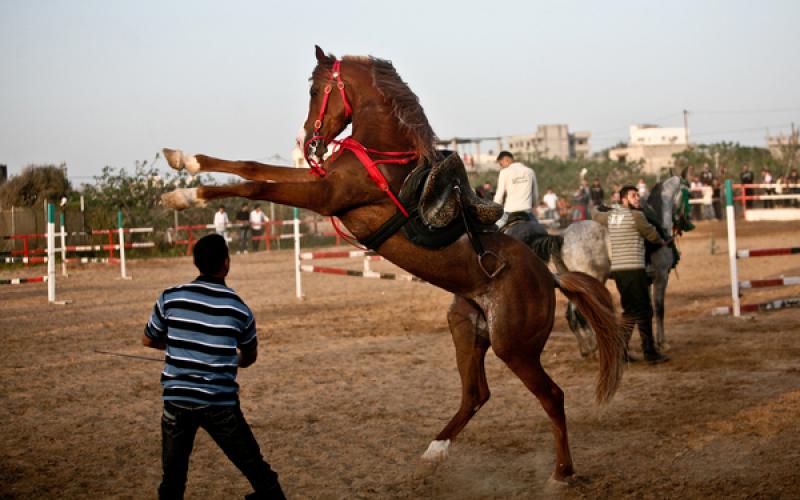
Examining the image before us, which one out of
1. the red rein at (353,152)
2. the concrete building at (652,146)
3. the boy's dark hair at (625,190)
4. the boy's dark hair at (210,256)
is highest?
the concrete building at (652,146)

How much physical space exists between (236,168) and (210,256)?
1.16 metres

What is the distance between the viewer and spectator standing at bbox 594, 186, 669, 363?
31.5ft

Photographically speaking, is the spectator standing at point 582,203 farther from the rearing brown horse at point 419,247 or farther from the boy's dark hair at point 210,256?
the boy's dark hair at point 210,256

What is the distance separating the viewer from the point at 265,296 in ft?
58.7

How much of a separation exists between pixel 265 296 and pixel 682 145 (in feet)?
250

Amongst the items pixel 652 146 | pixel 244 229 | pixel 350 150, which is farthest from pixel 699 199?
pixel 652 146

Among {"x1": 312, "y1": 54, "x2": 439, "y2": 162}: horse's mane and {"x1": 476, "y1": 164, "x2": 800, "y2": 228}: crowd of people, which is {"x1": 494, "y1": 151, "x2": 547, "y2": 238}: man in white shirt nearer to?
{"x1": 312, "y1": 54, "x2": 439, "y2": 162}: horse's mane

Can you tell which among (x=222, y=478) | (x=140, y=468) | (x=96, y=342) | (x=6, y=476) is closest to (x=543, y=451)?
(x=222, y=478)

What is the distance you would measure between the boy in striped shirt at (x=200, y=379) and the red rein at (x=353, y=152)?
154 cm

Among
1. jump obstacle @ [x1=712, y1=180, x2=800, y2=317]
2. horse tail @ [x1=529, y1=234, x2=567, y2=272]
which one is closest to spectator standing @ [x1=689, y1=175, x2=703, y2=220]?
jump obstacle @ [x1=712, y1=180, x2=800, y2=317]

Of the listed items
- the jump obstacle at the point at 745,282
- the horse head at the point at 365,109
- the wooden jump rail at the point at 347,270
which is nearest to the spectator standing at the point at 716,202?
the wooden jump rail at the point at 347,270

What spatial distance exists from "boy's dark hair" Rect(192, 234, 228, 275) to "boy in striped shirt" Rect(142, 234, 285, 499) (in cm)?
9

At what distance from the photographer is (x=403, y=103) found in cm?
591

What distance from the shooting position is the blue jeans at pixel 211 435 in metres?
4.25
